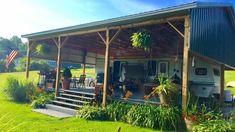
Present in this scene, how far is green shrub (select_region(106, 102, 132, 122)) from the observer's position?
8.55m

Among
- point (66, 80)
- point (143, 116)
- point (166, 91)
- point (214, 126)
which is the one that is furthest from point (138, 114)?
point (66, 80)

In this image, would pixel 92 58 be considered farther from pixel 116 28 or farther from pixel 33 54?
pixel 116 28

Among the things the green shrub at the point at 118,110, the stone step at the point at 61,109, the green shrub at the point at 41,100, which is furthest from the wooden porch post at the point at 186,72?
the green shrub at the point at 41,100

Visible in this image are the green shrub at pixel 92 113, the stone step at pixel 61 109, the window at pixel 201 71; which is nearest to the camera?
the green shrub at pixel 92 113

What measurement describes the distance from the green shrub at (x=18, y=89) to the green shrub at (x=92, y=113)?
503 cm

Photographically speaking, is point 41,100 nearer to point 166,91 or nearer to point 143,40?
point 143,40

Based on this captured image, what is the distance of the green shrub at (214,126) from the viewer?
6.20 metres

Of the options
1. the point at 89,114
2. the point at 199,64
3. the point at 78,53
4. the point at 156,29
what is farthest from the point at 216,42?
the point at 78,53

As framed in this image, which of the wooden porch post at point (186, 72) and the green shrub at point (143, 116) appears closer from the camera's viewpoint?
the wooden porch post at point (186, 72)

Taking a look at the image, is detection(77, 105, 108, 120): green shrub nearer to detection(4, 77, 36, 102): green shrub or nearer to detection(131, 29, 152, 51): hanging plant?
detection(131, 29, 152, 51): hanging plant

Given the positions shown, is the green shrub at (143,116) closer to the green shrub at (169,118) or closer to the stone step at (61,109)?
the green shrub at (169,118)

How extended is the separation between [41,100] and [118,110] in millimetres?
4789

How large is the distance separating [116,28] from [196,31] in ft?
10.9

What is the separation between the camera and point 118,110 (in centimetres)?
876
